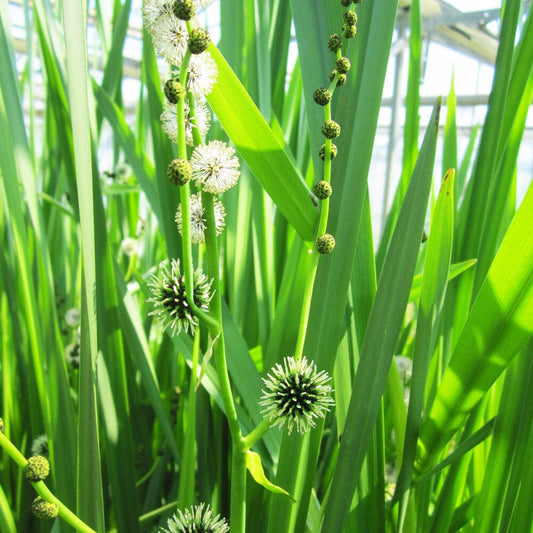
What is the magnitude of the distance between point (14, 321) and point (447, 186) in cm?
34

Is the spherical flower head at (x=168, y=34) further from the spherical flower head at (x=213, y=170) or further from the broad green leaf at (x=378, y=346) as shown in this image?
the broad green leaf at (x=378, y=346)

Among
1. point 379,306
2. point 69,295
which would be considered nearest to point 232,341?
point 379,306

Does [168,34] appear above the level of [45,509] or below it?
above

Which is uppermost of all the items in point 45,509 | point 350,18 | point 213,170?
point 350,18

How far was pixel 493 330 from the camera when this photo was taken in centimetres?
28

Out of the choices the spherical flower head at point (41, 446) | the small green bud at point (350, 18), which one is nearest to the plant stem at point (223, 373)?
the small green bud at point (350, 18)

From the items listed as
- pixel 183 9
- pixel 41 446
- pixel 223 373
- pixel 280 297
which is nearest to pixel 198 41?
pixel 183 9

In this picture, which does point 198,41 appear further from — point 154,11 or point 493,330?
point 493,330

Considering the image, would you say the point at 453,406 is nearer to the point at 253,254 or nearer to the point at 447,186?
the point at 447,186

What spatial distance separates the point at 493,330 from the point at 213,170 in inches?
6.7

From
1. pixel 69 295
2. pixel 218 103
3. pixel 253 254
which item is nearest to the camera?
pixel 218 103

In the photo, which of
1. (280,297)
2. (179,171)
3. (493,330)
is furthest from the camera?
(280,297)

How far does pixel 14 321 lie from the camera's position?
0.45m

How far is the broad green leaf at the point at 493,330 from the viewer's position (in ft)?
0.87
